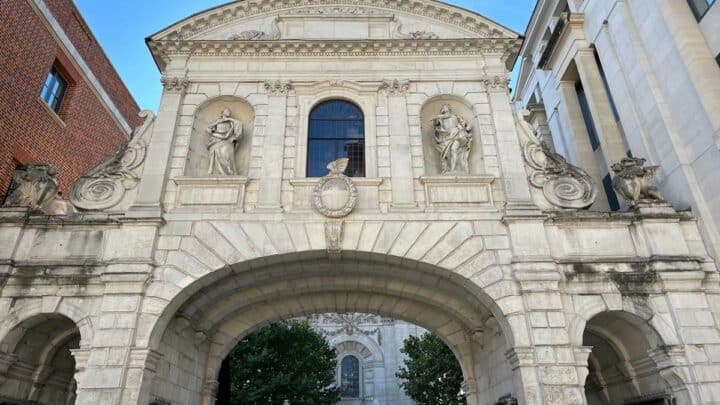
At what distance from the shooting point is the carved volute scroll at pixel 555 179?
11.1 m

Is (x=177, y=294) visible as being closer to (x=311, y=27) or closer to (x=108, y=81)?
(x=311, y=27)

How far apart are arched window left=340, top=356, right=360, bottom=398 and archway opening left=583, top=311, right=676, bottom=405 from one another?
2861 centimetres

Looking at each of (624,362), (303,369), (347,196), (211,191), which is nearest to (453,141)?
(347,196)

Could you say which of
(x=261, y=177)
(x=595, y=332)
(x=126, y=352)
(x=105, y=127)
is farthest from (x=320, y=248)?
(x=105, y=127)

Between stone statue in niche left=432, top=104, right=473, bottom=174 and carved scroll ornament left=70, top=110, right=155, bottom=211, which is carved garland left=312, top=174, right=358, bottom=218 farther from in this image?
carved scroll ornament left=70, top=110, right=155, bottom=211

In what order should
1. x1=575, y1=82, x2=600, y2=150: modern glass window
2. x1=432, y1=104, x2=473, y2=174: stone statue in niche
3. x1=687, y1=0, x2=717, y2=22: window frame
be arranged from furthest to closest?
x1=575, y1=82, x2=600, y2=150: modern glass window → x1=432, y1=104, x2=473, y2=174: stone statue in niche → x1=687, y1=0, x2=717, y2=22: window frame

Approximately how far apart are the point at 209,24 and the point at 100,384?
9.98 meters

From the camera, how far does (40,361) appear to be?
10.7 m

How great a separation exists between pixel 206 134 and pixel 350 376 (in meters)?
31.2

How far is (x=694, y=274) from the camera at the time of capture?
32.3ft

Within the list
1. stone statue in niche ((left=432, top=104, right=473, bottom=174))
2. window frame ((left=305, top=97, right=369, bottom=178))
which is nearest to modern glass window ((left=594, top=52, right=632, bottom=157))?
stone statue in niche ((left=432, top=104, right=473, bottom=174))

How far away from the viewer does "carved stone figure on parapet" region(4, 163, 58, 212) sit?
10.6m

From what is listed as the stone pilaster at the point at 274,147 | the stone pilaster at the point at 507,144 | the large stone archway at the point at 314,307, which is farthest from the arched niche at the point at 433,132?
the stone pilaster at the point at 274,147

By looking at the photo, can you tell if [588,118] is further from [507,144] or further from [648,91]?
[507,144]
